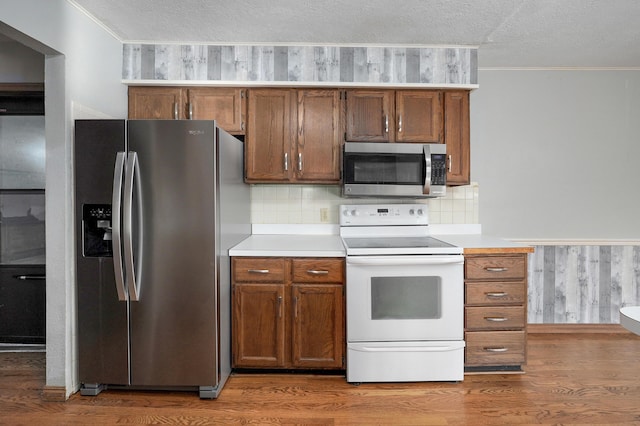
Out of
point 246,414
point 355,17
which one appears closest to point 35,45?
point 355,17

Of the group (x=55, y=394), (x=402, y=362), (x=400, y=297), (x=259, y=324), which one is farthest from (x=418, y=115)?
(x=55, y=394)

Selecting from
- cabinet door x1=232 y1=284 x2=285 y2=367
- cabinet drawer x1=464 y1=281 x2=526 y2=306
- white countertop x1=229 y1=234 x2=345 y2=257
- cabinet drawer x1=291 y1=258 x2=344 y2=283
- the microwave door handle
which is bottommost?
cabinet door x1=232 y1=284 x2=285 y2=367

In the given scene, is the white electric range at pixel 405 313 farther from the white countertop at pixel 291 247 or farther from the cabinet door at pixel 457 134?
the cabinet door at pixel 457 134

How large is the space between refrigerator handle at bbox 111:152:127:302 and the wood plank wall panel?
3.48 ft

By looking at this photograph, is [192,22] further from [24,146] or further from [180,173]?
[24,146]

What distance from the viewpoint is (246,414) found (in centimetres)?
219

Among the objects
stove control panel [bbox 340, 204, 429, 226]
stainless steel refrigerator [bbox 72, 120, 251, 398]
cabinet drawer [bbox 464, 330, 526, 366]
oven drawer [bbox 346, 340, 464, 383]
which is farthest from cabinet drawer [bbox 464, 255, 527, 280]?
stainless steel refrigerator [bbox 72, 120, 251, 398]

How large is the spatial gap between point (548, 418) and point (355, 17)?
8.56 feet

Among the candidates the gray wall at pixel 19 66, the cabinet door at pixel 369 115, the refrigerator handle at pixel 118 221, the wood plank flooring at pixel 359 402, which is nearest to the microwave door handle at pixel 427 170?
the cabinet door at pixel 369 115

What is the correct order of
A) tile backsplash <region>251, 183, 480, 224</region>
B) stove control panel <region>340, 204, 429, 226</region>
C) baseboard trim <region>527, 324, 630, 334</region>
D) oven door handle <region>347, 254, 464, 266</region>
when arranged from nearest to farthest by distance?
oven door handle <region>347, 254, 464, 266</region>
stove control panel <region>340, 204, 429, 226</region>
tile backsplash <region>251, 183, 480, 224</region>
baseboard trim <region>527, 324, 630, 334</region>

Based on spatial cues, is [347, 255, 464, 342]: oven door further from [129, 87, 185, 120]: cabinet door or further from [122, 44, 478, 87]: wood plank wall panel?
[129, 87, 185, 120]: cabinet door

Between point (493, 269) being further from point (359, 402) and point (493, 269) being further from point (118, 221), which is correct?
point (118, 221)

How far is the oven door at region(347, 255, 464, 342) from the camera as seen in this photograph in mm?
2541

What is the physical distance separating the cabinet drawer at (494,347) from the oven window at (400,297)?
0.32 m
